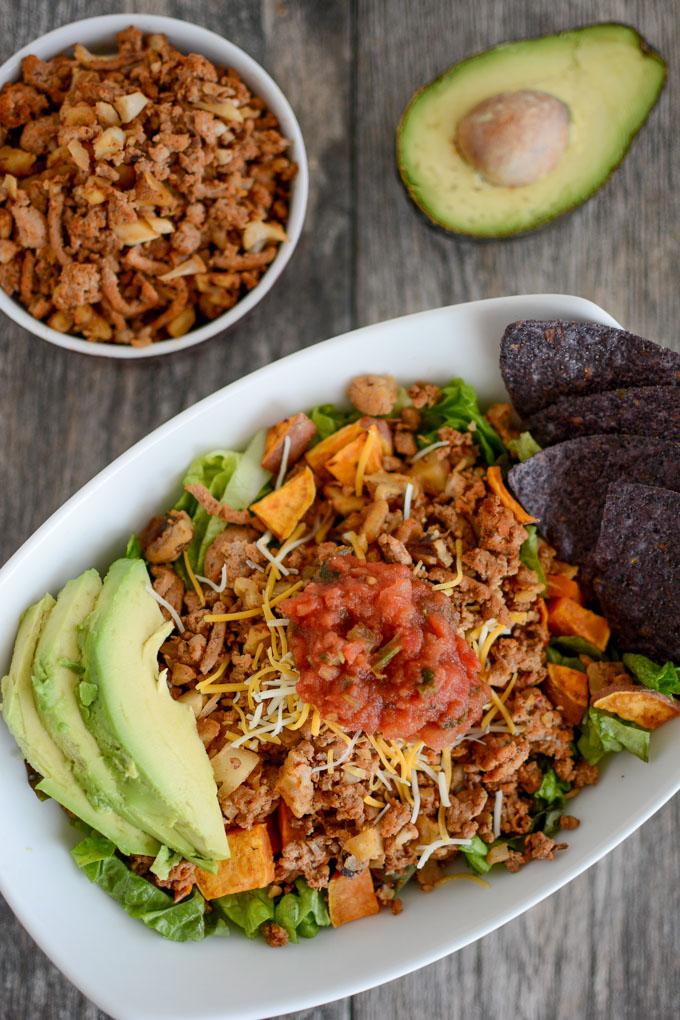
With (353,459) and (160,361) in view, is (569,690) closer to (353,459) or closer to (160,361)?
(353,459)

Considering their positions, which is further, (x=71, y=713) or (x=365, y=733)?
(x=365, y=733)

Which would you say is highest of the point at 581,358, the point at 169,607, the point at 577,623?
the point at 581,358

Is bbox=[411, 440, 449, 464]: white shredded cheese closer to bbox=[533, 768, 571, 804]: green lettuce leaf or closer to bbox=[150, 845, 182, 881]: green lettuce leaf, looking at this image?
bbox=[533, 768, 571, 804]: green lettuce leaf

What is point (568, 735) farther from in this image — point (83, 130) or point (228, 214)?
point (83, 130)

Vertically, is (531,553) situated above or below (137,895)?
above

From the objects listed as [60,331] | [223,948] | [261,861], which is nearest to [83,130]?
[60,331]

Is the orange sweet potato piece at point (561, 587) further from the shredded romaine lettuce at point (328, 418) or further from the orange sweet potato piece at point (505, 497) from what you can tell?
the shredded romaine lettuce at point (328, 418)

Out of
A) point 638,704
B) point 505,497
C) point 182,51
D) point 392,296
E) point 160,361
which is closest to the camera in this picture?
point 638,704

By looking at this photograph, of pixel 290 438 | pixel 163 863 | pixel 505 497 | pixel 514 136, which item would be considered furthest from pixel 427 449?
pixel 163 863
